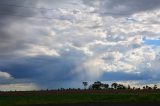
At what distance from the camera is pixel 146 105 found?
5119 cm

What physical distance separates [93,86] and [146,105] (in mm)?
115170

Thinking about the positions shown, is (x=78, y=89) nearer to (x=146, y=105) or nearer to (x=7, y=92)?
(x=7, y=92)

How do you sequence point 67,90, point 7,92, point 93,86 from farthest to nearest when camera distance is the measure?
point 93,86
point 67,90
point 7,92

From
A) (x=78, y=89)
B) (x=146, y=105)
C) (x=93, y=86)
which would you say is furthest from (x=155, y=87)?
(x=146, y=105)

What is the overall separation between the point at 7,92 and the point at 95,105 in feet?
271

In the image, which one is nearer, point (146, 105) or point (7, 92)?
point (146, 105)

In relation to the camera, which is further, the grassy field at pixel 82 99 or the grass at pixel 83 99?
the grassy field at pixel 82 99

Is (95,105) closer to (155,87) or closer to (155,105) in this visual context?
(155,105)

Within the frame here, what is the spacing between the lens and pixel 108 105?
166ft

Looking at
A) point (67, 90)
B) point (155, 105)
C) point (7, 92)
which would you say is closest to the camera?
point (155, 105)

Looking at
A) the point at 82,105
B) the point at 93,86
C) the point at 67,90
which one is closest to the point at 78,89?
the point at 67,90

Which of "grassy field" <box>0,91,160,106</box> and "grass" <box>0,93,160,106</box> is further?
"grassy field" <box>0,91,160,106</box>

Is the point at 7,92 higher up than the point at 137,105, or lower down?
higher up

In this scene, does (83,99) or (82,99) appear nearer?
(83,99)
